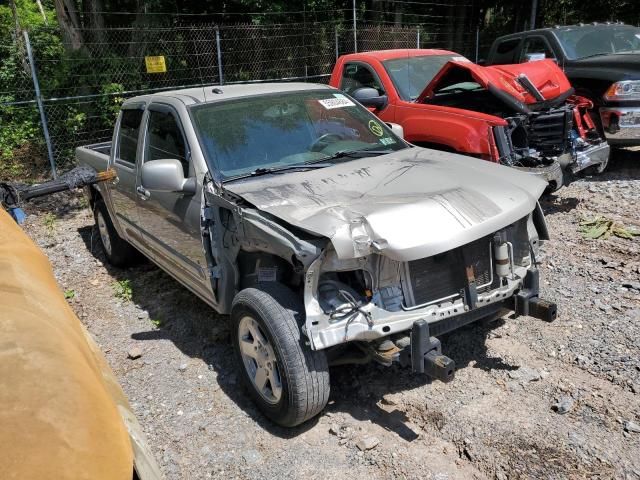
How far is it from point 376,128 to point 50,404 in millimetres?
3480

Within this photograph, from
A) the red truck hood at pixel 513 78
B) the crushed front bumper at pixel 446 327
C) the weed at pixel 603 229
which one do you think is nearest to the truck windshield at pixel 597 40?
the red truck hood at pixel 513 78

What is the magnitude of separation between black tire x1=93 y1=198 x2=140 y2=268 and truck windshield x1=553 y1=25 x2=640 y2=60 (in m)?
6.75

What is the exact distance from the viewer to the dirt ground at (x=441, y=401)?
3049mm

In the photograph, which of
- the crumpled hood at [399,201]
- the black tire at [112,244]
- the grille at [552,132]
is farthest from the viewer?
the grille at [552,132]

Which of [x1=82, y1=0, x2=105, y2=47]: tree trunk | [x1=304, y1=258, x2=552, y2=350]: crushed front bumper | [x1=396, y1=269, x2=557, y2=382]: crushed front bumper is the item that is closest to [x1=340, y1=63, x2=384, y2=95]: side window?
[x1=396, y1=269, x2=557, y2=382]: crushed front bumper

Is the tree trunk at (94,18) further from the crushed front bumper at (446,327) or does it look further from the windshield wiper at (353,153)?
the crushed front bumper at (446,327)

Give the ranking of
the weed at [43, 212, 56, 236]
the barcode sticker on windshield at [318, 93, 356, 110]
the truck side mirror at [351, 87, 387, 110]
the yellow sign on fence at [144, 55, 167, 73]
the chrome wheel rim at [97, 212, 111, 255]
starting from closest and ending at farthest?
the barcode sticker on windshield at [318, 93, 356, 110] → the chrome wheel rim at [97, 212, 111, 255] → the truck side mirror at [351, 87, 387, 110] → the weed at [43, 212, 56, 236] → the yellow sign on fence at [144, 55, 167, 73]

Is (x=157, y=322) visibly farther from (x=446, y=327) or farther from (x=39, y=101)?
(x=39, y=101)

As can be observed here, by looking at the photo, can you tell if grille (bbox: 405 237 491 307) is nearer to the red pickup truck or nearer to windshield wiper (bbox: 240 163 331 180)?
windshield wiper (bbox: 240 163 331 180)

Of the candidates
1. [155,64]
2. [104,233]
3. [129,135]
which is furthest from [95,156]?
[155,64]

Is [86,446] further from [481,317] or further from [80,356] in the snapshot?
[481,317]

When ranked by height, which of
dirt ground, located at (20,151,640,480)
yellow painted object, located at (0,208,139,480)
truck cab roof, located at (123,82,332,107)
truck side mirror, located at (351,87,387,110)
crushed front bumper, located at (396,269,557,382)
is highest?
truck cab roof, located at (123,82,332,107)

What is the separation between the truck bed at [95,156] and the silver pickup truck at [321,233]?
1.32 metres

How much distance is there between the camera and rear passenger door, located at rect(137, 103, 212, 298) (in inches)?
159
